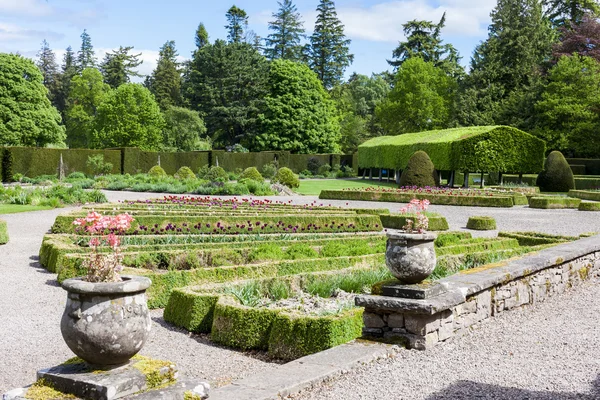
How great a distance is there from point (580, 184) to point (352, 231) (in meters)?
23.5

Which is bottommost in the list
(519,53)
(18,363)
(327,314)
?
(18,363)

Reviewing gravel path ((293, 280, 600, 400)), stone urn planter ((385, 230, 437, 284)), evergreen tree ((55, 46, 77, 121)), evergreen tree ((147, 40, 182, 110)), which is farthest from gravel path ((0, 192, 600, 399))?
evergreen tree ((55, 46, 77, 121))

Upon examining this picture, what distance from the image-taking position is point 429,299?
5.62 m

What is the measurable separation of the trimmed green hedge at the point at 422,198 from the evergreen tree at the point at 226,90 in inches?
1137

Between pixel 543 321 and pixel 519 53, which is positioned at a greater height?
pixel 519 53

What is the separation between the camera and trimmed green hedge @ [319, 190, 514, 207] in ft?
77.8

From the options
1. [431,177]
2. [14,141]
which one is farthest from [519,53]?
[14,141]

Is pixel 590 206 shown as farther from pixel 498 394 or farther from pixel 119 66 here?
pixel 119 66

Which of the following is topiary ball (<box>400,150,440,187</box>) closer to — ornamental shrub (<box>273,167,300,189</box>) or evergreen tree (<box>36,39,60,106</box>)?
ornamental shrub (<box>273,167,300,189</box>)

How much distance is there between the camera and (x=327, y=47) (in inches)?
2491

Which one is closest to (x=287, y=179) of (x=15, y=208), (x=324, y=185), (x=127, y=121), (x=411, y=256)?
(x=324, y=185)

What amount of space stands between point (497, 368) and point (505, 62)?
46.5 metres

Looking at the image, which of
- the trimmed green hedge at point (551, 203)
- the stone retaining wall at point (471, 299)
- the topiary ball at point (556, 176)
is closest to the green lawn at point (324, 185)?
the topiary ball at point (556, 176)

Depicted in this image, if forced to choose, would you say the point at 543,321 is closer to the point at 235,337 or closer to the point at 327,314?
the point at 327,314
